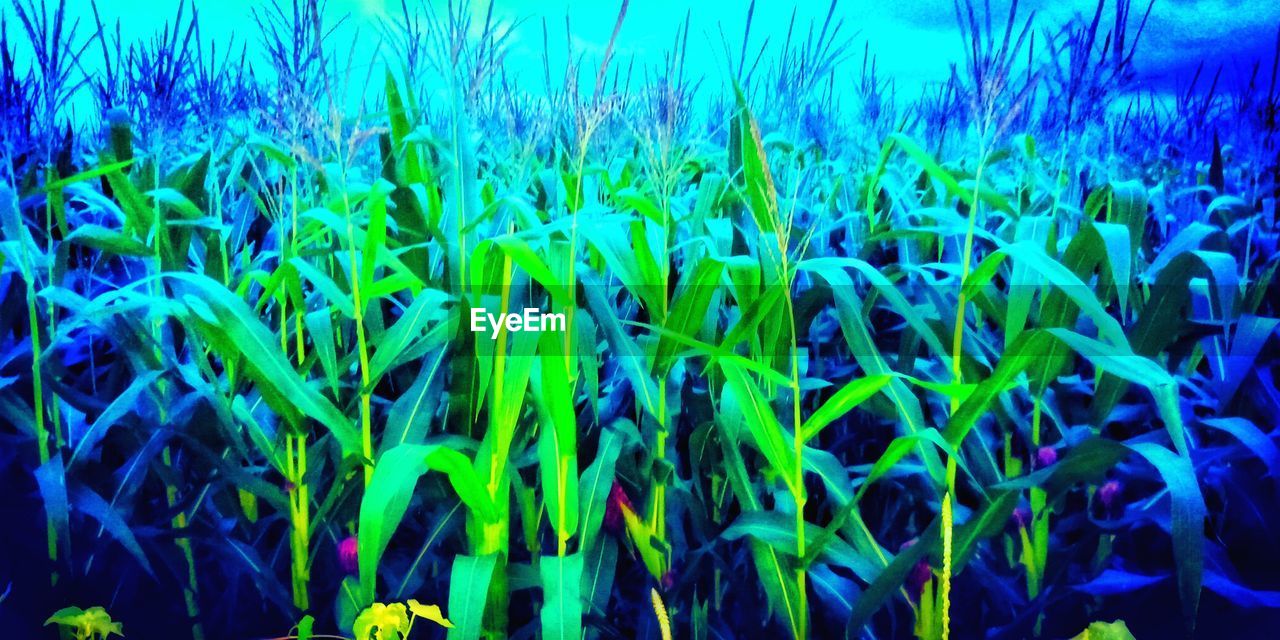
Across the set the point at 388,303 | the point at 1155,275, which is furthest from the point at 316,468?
the point at 1155,275

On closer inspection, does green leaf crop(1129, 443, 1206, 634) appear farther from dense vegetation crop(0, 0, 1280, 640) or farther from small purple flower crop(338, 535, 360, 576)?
small purple flower crop(338, 535, 360, 576)

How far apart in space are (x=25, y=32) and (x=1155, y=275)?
1706 mm

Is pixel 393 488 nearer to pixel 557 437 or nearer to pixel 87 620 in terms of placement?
pixel 557 437

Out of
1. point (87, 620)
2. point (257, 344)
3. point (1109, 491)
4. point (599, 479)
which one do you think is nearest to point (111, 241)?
point (257, 344)

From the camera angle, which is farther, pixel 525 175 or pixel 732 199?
pixel 525 175

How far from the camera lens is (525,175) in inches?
50.1

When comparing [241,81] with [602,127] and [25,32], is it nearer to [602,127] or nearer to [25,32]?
[25,32]

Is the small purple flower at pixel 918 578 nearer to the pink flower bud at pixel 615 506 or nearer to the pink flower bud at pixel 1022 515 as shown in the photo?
the pink flower bud at pixel 1022 515

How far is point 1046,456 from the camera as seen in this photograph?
3.81 ft

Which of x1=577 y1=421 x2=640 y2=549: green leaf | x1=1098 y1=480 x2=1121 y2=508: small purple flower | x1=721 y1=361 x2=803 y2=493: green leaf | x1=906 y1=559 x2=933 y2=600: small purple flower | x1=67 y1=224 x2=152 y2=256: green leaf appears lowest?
x1=906 y1=559 x2=933 y2=600: small purple flower

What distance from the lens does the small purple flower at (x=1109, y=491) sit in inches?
47.7

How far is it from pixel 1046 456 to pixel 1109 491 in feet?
0.49

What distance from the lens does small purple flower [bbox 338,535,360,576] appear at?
113 cm

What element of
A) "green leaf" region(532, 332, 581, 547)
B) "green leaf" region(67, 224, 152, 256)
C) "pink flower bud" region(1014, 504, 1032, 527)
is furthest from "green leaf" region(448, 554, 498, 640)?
"pink flower bud" region(1014, 504, 1032, 527)
